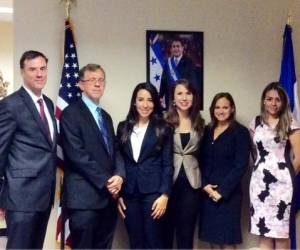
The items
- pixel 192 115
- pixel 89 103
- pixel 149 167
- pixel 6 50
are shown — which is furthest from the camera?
pixel 6 50

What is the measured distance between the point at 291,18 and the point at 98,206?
254cm

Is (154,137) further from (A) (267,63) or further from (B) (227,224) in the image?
(A) (267,63)

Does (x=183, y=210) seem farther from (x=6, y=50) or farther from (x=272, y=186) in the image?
(x=6, y=50)

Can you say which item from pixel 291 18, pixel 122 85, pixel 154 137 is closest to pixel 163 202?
pixel 154 137

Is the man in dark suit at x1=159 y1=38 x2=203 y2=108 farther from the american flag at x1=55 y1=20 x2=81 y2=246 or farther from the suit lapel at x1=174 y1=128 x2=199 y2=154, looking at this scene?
the american flag at x1=55 y1=20 x2=81 y2=246

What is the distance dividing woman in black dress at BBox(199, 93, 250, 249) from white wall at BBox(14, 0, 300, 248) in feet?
1.80

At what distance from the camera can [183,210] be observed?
131 inches

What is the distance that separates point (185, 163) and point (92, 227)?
33.2 inches

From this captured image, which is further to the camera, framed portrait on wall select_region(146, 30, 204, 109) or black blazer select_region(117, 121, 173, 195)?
framed portrait on wall select_region(146, 30, 204, 109)

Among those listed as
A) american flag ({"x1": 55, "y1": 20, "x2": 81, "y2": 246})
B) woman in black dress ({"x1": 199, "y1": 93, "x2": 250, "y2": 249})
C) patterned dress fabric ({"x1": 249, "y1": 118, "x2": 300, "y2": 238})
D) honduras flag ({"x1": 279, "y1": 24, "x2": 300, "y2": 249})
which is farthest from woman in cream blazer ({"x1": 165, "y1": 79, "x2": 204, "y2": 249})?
honduras flag ({"x1": 279, "y1": 24, "x2": 300, "y2": 249})

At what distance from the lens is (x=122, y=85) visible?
12.8 ft

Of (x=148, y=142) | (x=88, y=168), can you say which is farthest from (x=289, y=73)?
(x=88, y=168)

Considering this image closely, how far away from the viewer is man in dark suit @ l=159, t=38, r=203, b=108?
3902 mm

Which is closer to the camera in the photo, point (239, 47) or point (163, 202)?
point (163, 202)
